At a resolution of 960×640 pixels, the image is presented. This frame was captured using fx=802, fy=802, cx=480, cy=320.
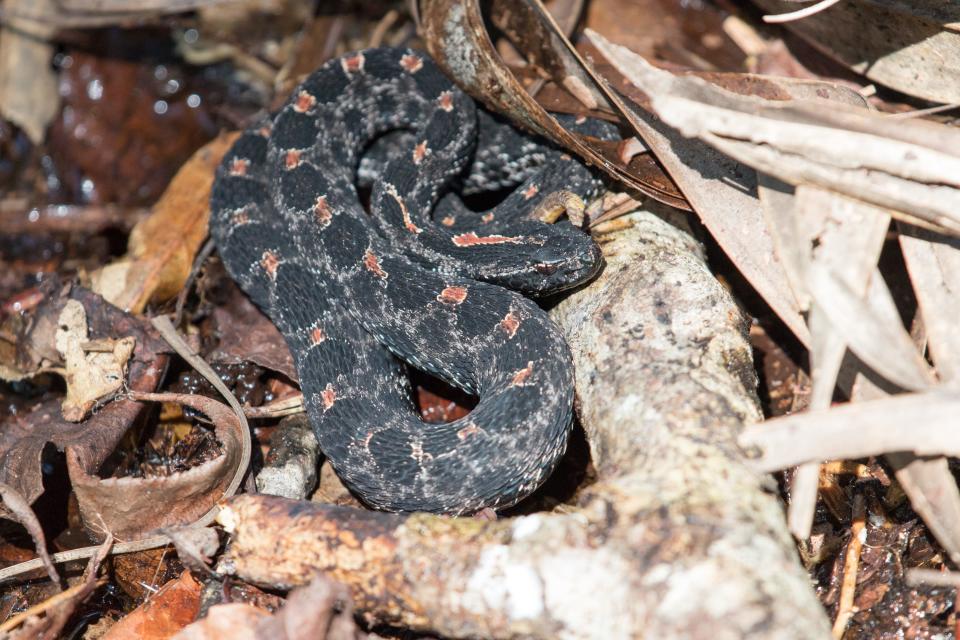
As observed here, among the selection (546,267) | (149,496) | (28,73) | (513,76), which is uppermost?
(513,76)

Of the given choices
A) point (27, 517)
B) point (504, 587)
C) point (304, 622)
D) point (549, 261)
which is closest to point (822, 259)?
point (549, 261)

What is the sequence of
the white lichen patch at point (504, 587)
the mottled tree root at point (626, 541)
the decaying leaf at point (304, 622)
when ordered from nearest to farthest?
the mottled tree root at point (626, 541)
the white lichen patch at point (504, 587)
the decaying leaf at point (304, 622)

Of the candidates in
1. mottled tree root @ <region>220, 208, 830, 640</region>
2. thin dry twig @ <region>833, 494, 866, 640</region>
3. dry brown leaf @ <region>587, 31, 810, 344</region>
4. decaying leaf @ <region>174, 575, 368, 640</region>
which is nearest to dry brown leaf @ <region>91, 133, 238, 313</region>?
mottled tree root @ <region>220, 208, 830, 640</region>

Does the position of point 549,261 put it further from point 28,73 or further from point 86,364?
point 28,73

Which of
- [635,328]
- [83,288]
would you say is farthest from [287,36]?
[635,328]

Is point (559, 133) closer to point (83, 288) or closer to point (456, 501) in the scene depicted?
point (456, 501)

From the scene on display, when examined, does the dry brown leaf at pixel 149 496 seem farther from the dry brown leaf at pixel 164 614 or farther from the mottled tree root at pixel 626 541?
the mottled tree root at pixel 626 541

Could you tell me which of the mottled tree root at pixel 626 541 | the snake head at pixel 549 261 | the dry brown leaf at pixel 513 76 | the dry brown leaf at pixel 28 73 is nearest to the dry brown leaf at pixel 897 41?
the dry brown leaf at pixel 513 76
